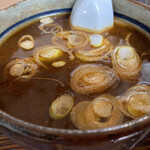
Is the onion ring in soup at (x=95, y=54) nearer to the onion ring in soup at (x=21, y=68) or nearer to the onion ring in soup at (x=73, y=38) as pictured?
the onion ring in soup at (x=73, y=38)

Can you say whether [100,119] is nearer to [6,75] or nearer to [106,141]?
[106,141]

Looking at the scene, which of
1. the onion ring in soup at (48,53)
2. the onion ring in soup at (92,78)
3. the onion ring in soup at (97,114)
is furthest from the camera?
the onion ring in soup at (48,53)

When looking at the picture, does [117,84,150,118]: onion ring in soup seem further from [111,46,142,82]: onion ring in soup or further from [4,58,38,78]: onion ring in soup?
[4,58,38,78]: onion ring in soup

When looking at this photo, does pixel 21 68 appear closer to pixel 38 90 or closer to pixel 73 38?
pixel 38 90

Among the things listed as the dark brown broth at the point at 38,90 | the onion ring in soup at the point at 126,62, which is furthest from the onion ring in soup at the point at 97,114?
the onion ring in soup at the point at 126,62

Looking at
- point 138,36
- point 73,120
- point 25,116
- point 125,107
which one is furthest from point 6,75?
point 138,36

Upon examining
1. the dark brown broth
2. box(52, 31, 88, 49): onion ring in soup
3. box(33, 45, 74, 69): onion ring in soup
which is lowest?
the dark brown broth

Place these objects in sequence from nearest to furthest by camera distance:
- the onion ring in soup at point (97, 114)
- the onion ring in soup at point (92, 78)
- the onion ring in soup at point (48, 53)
→ the onion ring in soup at point (97, 114), the onion ring in soup at point (92, 78), the onion ring in soup at point (48, 53)

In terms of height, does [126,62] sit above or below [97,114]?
above

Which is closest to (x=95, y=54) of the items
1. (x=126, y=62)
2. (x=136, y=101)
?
(x=126, y=62)

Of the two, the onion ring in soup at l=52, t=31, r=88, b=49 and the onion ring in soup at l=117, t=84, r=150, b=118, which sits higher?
the onion ring in soup at l=52, t=31, r=88, b=49

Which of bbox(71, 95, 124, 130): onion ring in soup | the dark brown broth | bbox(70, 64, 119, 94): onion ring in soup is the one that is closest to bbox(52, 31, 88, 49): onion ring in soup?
the dark brown broth
